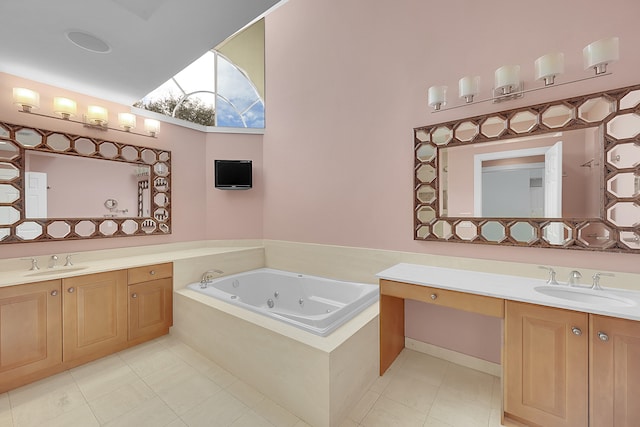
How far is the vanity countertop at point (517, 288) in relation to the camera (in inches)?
49.0

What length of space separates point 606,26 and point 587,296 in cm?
168

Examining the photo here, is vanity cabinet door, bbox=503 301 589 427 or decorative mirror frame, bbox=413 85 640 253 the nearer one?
vanity cabinet door, bbox=503 301 589 427

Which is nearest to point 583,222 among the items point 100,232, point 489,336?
point 489,336

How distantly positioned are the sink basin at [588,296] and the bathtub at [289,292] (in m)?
1.18

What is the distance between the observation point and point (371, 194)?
8.29 ft

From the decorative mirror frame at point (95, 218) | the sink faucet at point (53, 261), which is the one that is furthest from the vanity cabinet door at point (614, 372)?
the sink faucet at point (53, 261)

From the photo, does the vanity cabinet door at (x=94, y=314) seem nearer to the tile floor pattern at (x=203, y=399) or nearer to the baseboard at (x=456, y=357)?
the tile floor pattern at (x=203, y=399)

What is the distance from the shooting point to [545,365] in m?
1.34

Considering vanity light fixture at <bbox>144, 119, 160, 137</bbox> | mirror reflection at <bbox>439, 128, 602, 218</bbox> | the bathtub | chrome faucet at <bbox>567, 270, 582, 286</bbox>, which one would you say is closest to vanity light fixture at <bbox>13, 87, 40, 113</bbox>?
vanity light fixture at <bbox>144, 119, 160, 137</bbox>

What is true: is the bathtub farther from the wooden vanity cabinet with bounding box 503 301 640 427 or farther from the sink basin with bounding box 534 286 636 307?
the sink basin with bounding box 534 286 636 307

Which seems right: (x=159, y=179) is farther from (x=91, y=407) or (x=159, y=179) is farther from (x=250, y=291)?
(x=91, y=407)

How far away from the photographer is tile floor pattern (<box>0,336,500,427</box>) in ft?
4.98

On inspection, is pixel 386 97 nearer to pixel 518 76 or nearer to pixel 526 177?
pixel 518 76

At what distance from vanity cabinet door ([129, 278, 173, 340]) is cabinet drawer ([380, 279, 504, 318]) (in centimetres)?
214
